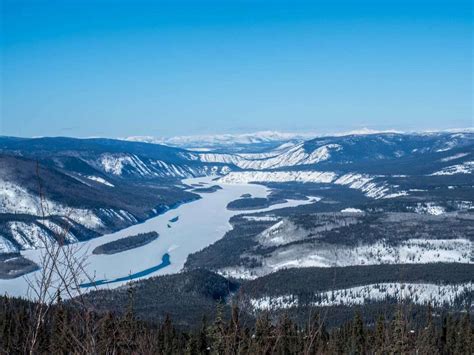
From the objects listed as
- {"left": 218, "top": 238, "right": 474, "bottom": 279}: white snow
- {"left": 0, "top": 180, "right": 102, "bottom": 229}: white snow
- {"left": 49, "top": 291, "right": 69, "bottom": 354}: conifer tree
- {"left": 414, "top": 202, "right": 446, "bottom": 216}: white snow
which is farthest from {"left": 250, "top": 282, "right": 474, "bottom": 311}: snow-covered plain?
{"left": 0, "top": 180, "right": 102, "bottom": 229}: white snow

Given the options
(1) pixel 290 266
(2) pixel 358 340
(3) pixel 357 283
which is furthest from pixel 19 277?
(2) pixel 358 340

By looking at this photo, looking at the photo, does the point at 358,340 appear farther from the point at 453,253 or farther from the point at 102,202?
the point at 102,202

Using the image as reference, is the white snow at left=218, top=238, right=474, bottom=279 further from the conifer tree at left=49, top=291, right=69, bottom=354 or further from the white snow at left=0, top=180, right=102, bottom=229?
the conifer tree at left=49, top=291, right=69, bottom=354

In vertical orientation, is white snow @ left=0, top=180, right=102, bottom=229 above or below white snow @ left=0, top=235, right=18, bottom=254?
above

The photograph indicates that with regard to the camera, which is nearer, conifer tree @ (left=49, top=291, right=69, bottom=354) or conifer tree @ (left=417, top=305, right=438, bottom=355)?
conifer tree @ (left=49, top=291, right=69, bottom=354)

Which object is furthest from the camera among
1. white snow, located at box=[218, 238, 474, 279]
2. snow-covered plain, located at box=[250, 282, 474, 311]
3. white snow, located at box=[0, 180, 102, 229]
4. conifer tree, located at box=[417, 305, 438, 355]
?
white snow, located at box=[0, 180, 102, 229]

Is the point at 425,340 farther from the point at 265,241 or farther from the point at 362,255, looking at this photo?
the point at 265,241

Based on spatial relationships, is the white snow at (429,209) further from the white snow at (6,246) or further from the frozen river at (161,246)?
the white snow at (6,246)

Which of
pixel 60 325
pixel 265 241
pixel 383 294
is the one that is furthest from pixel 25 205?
pixel 60 325
